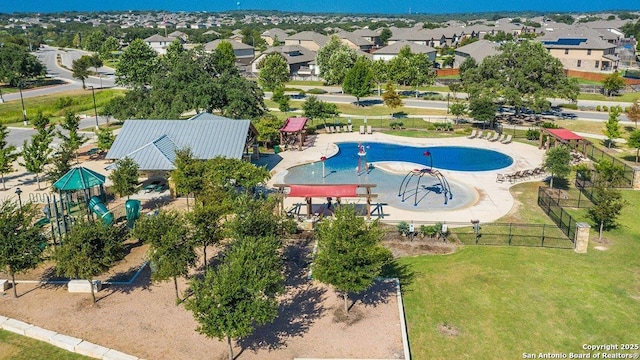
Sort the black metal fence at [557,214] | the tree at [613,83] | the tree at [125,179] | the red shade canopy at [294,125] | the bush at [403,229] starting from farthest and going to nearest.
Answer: the tree at [613,83]
the red shade canopy at [294,125]
the tree at [125,179]
the bush at [403,229]
the black metal fence at [557,214]

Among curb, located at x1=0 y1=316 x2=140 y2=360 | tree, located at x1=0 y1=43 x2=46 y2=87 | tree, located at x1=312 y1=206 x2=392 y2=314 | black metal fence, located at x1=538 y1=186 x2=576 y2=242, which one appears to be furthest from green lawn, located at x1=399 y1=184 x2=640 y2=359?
tree, located at x1=0 y1=43 x2=46 y2=87

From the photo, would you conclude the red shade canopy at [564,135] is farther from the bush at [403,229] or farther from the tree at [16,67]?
the tree at [16,67]

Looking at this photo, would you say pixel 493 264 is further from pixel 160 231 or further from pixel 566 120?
pixel 566 120

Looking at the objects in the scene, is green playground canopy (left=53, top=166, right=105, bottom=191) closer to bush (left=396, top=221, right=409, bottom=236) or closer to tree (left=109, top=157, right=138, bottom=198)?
tree (left=109, top=157, right=138, bottom=198)

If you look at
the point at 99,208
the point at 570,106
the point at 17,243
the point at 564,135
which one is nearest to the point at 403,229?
the point at 99,208

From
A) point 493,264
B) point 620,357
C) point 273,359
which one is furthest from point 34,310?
point 620,357

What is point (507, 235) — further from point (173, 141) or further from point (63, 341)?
point (173, 141)

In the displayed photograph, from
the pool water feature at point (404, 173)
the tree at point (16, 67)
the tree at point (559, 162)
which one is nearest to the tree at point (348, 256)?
the pool water feature at point (404, 173)
